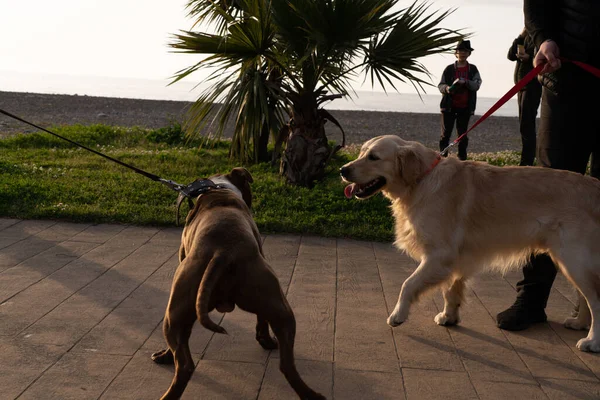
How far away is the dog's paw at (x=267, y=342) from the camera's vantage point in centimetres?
389

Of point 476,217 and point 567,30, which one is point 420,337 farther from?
point 567,30

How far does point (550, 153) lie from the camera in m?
4.52

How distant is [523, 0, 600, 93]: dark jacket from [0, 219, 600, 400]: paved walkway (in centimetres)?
178

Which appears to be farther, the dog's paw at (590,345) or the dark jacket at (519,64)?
the dark jacket at (519,64)

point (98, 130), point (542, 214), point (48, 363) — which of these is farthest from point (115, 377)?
point (98, 130)

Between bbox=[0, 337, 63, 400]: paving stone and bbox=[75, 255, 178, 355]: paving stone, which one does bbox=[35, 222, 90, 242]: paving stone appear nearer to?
bbox=[75, 255, 178, 355]: paving stone

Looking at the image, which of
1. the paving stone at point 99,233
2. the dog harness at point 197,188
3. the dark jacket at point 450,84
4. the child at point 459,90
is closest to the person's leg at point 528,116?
the child at point 459,90

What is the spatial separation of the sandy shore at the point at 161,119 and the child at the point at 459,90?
564cm

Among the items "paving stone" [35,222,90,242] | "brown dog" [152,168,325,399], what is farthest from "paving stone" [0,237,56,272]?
"brown dog" [152,168,325,399]

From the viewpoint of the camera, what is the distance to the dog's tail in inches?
111

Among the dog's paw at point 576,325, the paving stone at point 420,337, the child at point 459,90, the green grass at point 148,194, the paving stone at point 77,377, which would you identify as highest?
the child at point 459,90

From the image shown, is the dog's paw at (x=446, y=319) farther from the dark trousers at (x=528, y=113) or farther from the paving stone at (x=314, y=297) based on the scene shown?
the dark trousers at (x=528, y=113)

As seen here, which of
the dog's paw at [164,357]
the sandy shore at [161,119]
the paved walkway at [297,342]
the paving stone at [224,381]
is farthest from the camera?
the sandy shore at [161,119]

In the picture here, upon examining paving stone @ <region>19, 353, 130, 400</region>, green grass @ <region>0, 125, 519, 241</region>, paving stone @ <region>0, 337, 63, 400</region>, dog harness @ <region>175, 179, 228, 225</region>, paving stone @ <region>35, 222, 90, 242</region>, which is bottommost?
paving stone @ <region>0, 337, 63, 400</region>
